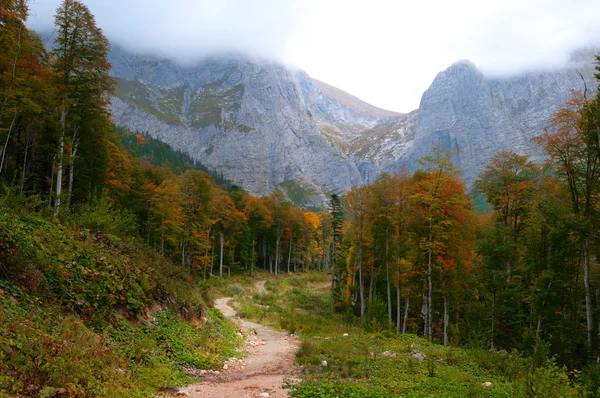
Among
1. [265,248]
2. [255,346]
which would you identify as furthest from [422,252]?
[265,248]

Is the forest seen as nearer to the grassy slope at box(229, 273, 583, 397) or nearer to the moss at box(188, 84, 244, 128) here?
the grassy slope at box(229, 273, 583, 397)

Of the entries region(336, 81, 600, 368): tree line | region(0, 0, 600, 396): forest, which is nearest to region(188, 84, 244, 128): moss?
region(0, 0, 600, 396): forest

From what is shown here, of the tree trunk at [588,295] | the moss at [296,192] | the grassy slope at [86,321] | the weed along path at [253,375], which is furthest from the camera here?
the moss at [296,192]

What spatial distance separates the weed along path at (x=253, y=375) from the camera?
7.34 m

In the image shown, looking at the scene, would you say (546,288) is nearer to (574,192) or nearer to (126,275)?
(574,192)

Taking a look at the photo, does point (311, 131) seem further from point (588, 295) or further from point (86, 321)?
point (86, 321)

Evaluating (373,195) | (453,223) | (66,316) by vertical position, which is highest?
(373,195)

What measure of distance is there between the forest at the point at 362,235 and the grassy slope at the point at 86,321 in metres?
0.05

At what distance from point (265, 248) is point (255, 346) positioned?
146ft

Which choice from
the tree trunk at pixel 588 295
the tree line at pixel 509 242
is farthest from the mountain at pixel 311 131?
the tree trunk at pixel 588 295

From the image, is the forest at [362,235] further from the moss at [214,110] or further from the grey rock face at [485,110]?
the moss at [214,110]

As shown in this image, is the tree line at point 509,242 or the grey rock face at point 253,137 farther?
the grey rock face at point 253,137

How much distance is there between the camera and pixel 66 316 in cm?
691

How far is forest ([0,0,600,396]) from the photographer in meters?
7.78
